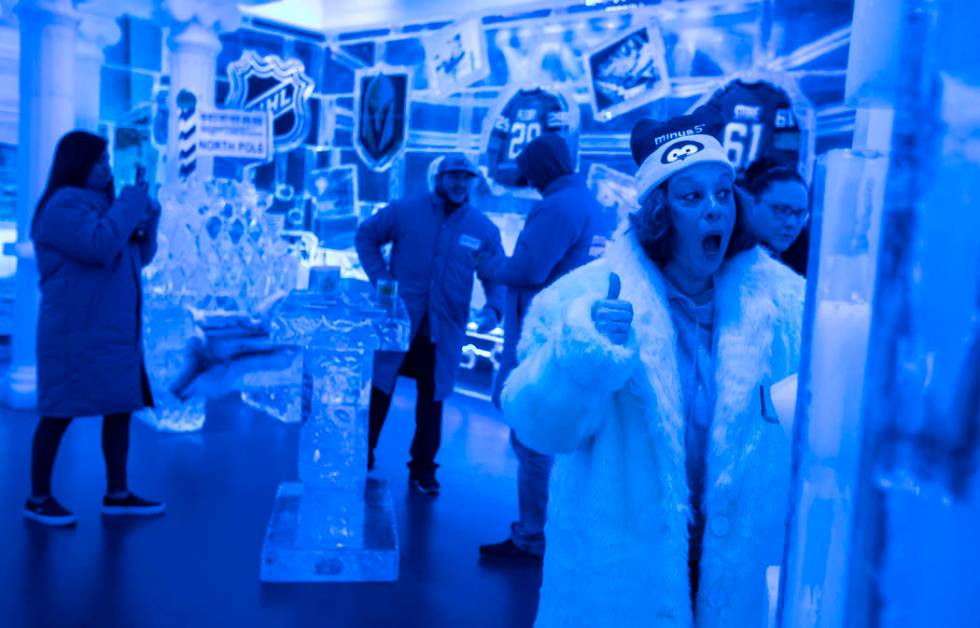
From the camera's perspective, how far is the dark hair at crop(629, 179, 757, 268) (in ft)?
4.91

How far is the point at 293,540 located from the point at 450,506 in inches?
37.6

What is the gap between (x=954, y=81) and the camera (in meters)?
0.26

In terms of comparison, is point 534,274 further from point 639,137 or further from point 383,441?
point 383,441

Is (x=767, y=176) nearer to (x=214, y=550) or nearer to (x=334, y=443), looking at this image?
(x=334, y=443)

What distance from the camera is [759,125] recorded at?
506 centimetres

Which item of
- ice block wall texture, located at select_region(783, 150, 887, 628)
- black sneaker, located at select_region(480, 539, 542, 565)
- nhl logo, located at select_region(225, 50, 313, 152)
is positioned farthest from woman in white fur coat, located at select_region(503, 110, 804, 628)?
nhl logo, located at select_region(225, 50, 313, 152)

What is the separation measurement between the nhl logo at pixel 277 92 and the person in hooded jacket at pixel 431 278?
390cm

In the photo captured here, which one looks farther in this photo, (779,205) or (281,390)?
(281,390)

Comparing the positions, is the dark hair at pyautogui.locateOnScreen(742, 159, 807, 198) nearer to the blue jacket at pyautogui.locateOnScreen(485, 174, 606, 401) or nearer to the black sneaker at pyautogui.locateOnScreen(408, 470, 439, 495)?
the blue jacket at pyautogui.locateOnScreen(485, 174, 606, 401)

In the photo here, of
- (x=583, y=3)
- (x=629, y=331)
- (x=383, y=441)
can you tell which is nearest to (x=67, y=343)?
(x=383, y=441)

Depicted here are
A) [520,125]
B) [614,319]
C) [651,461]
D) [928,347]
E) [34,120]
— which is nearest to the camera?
[928,347]

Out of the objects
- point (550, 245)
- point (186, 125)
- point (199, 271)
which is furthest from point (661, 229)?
point (186, 125)

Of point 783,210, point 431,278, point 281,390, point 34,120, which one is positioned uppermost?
point 34,120

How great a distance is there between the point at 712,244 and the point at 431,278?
274 centimetres
